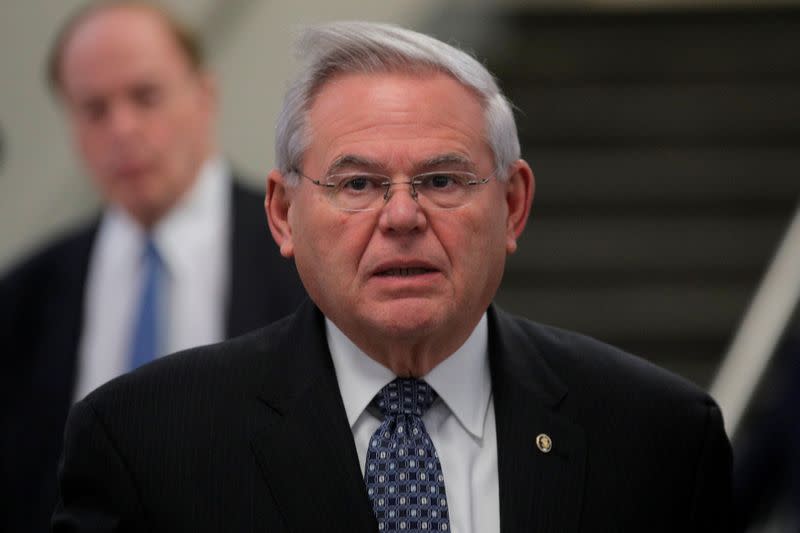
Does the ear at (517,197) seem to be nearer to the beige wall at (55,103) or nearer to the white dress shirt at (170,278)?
the white dress shirt at (170,278)

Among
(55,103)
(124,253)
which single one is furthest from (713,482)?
(55,103)

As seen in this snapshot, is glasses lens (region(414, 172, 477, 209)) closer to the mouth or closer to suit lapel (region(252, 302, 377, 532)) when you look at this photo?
the mouth

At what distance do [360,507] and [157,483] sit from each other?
327 mm

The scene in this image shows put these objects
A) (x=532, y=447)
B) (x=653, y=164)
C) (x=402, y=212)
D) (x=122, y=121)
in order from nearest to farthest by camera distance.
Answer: (x=402, y=212), (x=532, y=447), (x=122, y=121), (x=653, y=164)

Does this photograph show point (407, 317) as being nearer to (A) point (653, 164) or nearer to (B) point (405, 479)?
(B) point (405, 479)

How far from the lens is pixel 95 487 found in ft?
9.32

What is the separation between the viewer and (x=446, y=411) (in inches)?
116

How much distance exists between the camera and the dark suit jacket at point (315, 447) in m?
2.82

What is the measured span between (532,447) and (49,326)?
2.15 metres

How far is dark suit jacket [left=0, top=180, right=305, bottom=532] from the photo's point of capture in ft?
14.9

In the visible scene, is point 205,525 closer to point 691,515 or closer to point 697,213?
point 691,515

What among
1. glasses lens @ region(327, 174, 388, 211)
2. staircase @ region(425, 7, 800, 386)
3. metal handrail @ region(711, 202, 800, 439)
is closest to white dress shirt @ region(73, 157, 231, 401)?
metal handrail @ region(711, 202, 800, 439)

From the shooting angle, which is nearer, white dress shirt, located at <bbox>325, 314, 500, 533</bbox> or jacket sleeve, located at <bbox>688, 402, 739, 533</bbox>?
white dress shirt, located at <bbox>325, 314, 500, 533</bbox>

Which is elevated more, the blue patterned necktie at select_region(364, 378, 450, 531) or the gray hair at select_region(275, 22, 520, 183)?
the gray hair at select_region(275, 22, 520, 183)
